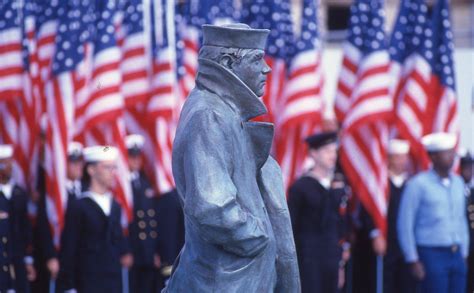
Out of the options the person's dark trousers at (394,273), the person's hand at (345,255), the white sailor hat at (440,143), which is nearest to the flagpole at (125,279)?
the person's hand at (345,255)

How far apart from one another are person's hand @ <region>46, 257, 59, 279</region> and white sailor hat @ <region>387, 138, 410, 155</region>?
377cm

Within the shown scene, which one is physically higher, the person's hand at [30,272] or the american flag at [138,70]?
the american flag at [138,70]

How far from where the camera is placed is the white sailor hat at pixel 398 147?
13.1 metres

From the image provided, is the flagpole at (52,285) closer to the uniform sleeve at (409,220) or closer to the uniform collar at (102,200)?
the uniform collar at (102,200)

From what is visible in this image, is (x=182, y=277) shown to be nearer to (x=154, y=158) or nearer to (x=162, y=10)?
(x=154, y=158)

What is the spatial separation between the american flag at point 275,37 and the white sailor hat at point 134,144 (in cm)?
139

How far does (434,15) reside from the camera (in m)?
13.8

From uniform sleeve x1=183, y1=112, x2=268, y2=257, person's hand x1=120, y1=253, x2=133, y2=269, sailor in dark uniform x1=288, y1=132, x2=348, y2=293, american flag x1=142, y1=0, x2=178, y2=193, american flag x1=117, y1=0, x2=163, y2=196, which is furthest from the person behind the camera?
american flag x1=117, y1=0, x2=163, y2=196

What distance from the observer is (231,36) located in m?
5.73

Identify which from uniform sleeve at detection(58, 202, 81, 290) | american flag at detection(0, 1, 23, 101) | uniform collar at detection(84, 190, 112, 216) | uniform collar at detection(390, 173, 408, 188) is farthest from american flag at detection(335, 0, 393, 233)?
american flag at detection(0, 1, 23, 101)

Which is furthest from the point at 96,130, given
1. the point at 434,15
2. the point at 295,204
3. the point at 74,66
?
the point at 434,15

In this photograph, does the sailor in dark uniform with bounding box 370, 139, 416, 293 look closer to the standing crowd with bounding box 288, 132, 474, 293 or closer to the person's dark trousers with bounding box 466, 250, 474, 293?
the person's dark trousers with bounding box 466, 250, 474, 293

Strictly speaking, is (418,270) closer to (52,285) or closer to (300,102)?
(300,102)

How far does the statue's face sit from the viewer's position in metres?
5.75
